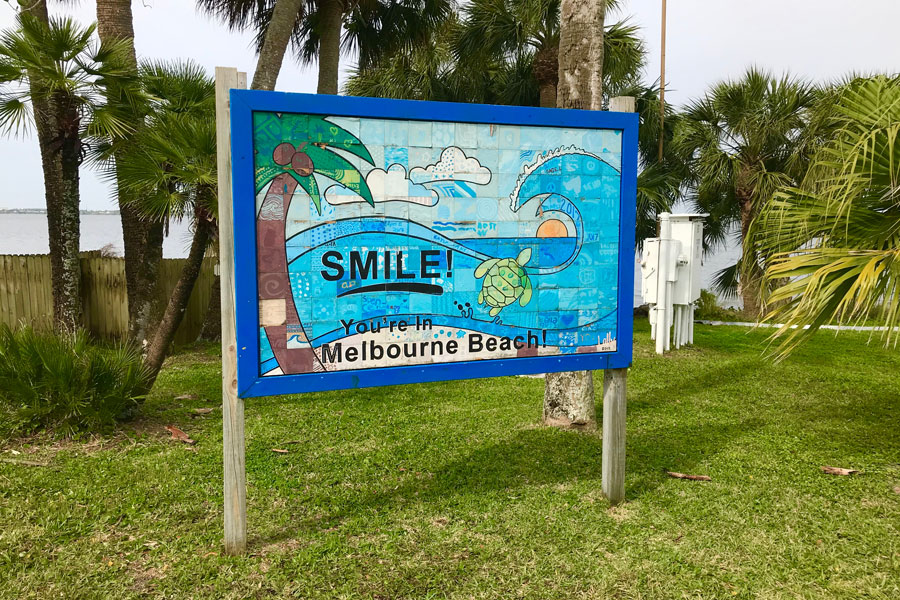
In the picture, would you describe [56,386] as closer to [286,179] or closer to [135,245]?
[286,179]

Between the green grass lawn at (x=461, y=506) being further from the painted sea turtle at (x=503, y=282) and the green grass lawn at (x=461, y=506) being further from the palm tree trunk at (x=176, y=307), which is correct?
the painted sea turtle at (x=503, y=282)

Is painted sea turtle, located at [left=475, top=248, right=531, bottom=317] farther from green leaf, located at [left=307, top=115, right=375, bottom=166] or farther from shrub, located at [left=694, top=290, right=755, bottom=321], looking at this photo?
shrub, located at [left=694, top=290, right=755, bottom=321]

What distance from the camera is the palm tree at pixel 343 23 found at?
10914 millimetres

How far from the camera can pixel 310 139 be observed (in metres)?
3.43

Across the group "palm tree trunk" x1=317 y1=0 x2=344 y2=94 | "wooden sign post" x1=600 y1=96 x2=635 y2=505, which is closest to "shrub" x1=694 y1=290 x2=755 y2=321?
"palm tree trunk" x1=317 y1=0 x2=344 y2=94

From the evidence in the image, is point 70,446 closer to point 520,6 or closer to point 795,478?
point 795,478

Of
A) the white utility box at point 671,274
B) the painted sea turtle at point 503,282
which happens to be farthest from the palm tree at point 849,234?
the white utility box at point 671,274

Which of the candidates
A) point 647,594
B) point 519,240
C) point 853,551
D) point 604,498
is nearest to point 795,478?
point 853,551

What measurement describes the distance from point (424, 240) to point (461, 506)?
171 cm

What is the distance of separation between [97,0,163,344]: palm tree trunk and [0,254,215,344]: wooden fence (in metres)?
1.13

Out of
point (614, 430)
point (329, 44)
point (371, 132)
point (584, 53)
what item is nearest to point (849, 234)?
point (614, 430)

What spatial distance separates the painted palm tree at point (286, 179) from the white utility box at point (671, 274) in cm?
695

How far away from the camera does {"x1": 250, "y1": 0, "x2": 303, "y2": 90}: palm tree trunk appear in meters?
8.15

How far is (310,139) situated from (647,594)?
2.75 metres
